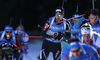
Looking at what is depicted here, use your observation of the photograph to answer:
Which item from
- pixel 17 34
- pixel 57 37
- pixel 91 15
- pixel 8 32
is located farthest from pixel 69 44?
pixel 17 34

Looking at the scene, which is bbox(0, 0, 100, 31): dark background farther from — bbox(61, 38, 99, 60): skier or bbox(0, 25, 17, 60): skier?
bbox(61, 38, 99, 60): skier

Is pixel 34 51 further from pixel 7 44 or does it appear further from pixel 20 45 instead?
pixel 7 44

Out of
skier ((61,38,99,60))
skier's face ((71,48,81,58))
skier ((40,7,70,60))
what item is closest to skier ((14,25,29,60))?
skier ((40,7,70,60))

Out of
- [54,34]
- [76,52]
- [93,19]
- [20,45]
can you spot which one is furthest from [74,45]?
[20,45]

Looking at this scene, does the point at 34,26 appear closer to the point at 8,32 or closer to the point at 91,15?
the point at 8,32

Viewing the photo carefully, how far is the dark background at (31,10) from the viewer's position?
1933cm

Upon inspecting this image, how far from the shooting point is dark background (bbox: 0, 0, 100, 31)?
63.4 ft

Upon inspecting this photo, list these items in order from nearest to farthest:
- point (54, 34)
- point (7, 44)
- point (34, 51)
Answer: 1. point (54, 34)
2. point (7, 44)
3. point (34, 51)

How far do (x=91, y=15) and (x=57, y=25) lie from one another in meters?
1.17

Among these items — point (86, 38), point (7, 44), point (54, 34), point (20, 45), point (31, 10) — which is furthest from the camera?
point (31, 10)

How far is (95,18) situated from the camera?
20.0ft

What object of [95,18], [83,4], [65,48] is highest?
[83,4]

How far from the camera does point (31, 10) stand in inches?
856

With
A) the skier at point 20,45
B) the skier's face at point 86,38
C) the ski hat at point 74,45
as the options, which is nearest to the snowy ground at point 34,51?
the skier at point 20,45
